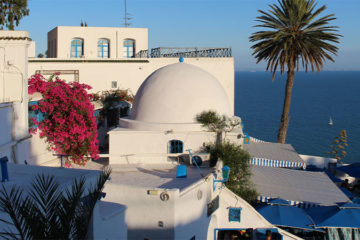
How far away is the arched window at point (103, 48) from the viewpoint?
108ft

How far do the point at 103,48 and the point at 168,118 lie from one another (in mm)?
17359

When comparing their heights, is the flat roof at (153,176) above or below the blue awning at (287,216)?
above

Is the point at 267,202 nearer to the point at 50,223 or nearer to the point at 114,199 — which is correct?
the point at 114,199

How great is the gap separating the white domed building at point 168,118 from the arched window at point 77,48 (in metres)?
15.7

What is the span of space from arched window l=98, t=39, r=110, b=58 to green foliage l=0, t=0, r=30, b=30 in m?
6.77

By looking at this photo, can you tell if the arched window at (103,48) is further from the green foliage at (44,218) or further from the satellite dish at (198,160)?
the green foliage at (44,218)

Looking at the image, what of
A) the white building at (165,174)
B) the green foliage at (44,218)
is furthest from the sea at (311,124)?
the green foliage at (44,218)

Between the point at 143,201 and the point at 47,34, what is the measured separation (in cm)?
2920

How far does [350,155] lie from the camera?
53.1 meters

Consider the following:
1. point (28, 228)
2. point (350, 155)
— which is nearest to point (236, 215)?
point (28, 228)

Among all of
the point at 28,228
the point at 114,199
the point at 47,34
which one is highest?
the point at 47,34

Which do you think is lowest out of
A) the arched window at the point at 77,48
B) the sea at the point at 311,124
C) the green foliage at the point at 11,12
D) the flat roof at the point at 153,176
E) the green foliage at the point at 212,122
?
the sea at the point at 311,124

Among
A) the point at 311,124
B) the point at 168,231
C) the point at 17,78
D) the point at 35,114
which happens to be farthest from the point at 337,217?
the point at 311,124

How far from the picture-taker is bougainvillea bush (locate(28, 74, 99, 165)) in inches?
621
